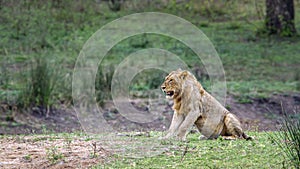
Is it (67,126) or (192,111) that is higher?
(192,111)

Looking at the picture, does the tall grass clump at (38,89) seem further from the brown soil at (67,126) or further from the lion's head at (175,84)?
the lion's head at (175,84)

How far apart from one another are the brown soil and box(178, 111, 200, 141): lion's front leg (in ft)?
3.42

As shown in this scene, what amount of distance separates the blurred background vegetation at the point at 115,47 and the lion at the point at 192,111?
5.00m

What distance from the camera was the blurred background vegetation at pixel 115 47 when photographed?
555 inches

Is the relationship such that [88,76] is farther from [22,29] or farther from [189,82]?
[189,82]

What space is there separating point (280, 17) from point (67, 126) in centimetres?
975

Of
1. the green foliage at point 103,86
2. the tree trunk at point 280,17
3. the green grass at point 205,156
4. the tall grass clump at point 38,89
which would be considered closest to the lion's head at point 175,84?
the green grass at point 205,156

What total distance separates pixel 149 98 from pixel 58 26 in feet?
23.2

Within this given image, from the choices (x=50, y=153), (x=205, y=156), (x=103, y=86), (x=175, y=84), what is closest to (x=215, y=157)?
(x=205, y=156)

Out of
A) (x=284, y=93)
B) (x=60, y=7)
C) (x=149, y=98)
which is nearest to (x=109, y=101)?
(x=149, y=98)

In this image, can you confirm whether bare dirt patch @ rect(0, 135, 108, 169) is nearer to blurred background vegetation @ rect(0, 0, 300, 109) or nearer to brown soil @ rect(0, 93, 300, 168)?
brown soil @ rect(0, 93, 300, 168)

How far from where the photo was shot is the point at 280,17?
20.3 meters

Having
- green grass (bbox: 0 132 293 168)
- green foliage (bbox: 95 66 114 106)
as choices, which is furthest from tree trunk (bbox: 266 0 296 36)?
green grass (bbox: 0 132 293 168)

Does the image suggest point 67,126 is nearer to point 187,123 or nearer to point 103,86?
point 103,86
